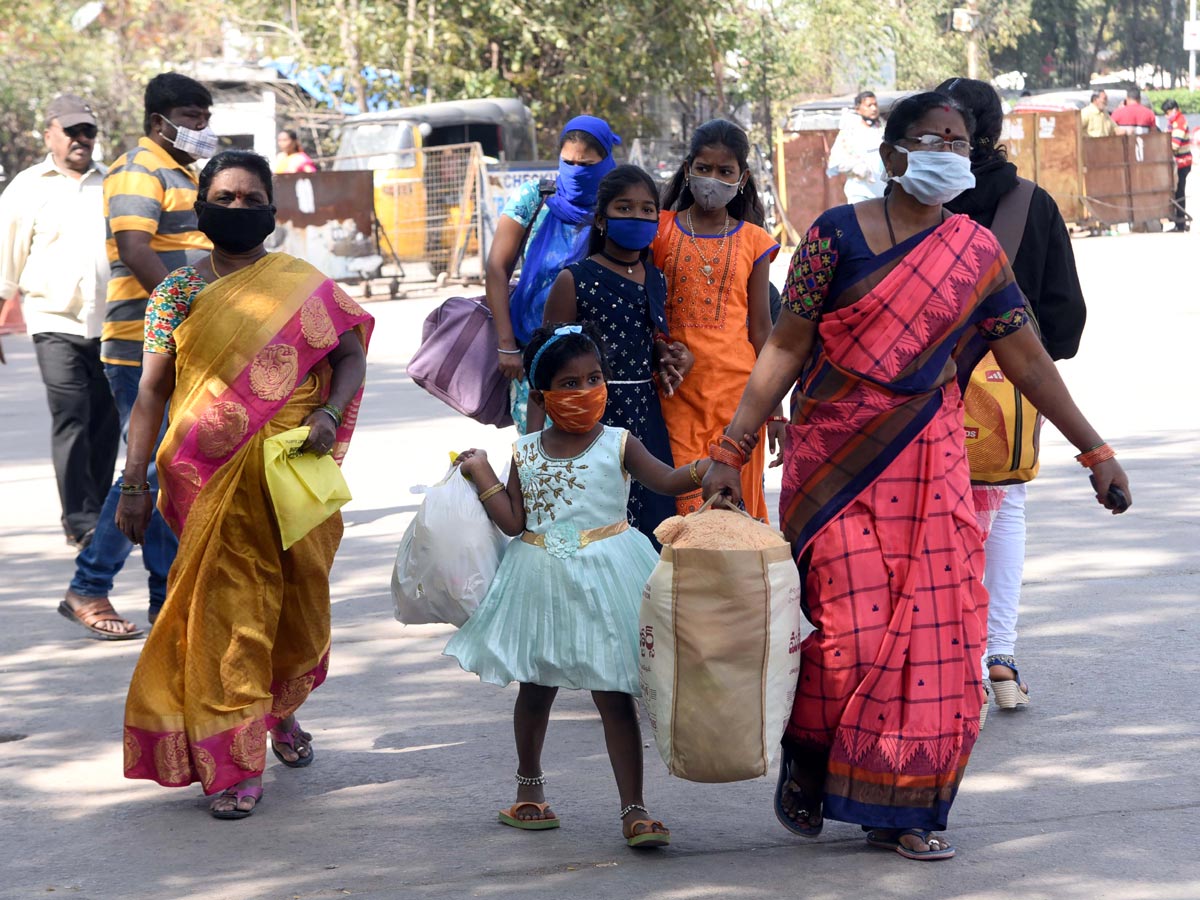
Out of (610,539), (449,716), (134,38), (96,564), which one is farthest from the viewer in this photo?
(134,38)

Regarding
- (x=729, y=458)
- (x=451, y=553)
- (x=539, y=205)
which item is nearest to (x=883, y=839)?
(x=729, y=458)

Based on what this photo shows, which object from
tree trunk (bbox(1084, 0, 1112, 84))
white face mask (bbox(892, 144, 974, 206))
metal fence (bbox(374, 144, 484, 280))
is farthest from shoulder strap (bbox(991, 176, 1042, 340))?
tree trunk (bbox(1084, 0, 1112, 84))

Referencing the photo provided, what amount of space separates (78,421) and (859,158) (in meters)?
11.6

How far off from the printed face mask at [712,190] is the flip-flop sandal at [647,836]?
2.07 metres

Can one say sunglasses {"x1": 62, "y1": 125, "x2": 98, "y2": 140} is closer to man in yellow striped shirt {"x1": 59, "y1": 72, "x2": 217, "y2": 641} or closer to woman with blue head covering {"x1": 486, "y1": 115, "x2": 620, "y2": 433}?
man in yellow striped shirt {"x1": 59, "y1": 72, "x2": 217, "y2": 641}

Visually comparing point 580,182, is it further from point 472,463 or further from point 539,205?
point 472,463

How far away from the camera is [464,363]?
596cm

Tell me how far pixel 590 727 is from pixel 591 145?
1.94m

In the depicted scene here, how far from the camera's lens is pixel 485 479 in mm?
4270

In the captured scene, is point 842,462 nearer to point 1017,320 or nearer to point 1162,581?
point 1017,320

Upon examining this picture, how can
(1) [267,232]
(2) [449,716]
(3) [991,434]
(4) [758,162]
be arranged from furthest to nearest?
(4) [758,162] < (2) [449,716] < (3) [991,434] < (1) [267,232]

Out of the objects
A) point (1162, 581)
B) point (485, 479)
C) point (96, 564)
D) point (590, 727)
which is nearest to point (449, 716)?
point (590, 727)

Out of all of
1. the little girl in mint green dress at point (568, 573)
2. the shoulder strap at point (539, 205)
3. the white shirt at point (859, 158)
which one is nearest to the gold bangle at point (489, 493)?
the little girl in mint green dress at point (568, 573)

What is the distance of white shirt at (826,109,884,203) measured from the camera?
1681cm
